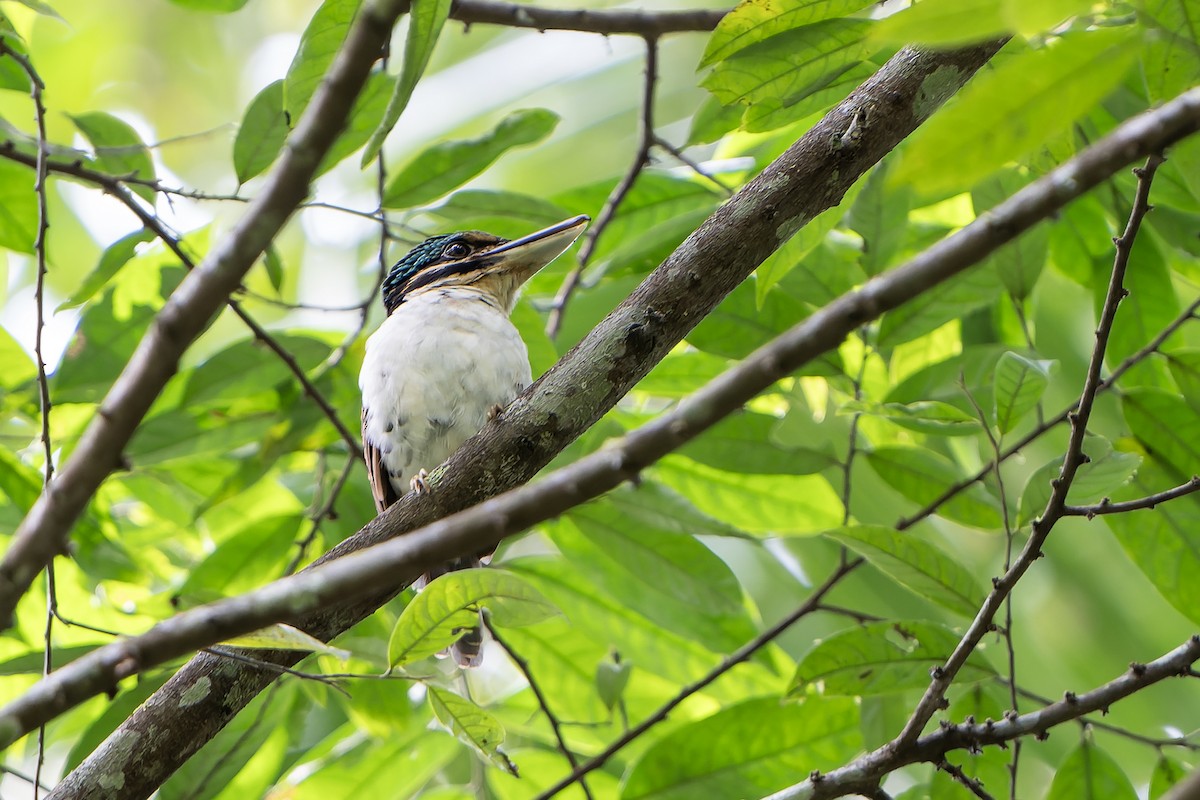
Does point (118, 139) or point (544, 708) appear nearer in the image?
point (544, 708)

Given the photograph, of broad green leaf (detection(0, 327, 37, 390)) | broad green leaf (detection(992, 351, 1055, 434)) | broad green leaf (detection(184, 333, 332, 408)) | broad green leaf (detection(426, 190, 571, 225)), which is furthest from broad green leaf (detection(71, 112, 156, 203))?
broad green leaf (detection(992, 351, 1055, 434))

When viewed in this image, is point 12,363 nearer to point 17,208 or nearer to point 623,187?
point 17,208

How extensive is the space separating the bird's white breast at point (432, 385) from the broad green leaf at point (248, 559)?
43 cm

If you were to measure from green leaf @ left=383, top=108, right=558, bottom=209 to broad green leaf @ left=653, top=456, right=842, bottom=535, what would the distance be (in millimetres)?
1083

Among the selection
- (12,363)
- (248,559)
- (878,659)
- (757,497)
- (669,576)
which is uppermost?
(12,363)

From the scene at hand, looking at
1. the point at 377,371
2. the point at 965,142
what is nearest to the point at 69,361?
the point at 377,371

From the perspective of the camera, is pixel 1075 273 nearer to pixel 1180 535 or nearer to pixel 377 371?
pixel 1180 535

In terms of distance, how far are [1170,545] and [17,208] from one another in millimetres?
3446

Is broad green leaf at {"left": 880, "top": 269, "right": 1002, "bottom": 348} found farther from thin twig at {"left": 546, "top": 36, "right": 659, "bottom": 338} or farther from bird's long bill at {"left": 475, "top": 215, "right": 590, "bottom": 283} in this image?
thin twig at {"left": 546, "top": 36, "right": 659, "bottom": 338}

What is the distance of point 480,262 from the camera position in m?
4.44

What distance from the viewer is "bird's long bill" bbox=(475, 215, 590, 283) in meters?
3.55

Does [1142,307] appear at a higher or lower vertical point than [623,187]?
lower

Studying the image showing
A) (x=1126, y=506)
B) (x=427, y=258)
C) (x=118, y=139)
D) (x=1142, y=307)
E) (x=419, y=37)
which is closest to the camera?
(x=419, y=37)

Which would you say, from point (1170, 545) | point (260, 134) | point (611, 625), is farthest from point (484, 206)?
point (1170, 545)
